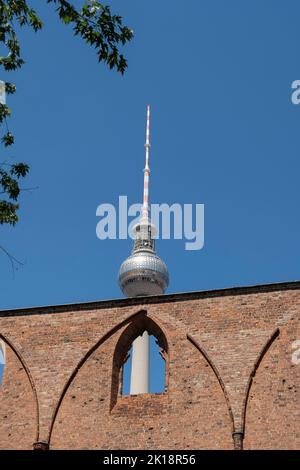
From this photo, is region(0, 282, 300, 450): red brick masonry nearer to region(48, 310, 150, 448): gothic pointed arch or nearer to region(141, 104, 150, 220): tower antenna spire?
region(48, 310, 150, 448): gothic pointed arch

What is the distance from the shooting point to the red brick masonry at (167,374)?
15586 mm

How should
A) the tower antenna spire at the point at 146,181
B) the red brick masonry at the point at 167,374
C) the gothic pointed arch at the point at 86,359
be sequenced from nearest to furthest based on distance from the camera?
the red brick masonry at the point at 167,374
the gothic pointed arch at the point at 86,359
the tower antenna spire at the point at 146,181

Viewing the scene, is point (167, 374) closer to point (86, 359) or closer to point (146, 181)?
point (86, 359)

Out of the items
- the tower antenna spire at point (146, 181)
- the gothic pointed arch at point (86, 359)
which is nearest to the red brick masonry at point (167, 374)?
the gothic pointed arch at point (86, 359)

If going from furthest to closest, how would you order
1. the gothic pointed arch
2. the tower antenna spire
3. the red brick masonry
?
the tower antenna spire < the gothic pointed arch < the red brick masonry

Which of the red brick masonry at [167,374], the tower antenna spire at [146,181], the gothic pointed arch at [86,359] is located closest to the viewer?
the red brick masonry at [167,374]

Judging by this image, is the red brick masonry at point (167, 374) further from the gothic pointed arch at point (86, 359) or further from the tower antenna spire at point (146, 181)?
the tower antenna spire at point (146, 181)

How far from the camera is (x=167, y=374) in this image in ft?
55.1

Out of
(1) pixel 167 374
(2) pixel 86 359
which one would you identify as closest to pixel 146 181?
(2) pixel 86 359

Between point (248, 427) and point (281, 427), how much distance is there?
75 cm

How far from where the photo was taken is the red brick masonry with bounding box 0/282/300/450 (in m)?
15.6

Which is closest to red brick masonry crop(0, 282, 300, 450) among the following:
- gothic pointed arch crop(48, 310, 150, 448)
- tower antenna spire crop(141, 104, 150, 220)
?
gothic pointed arch crop(48, 310, 150, 448)

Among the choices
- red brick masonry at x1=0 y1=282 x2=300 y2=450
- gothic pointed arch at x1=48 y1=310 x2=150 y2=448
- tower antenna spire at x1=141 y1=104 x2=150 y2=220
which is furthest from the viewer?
tower antenna spire at x1=141 y1=104 x2=150 y2=220
